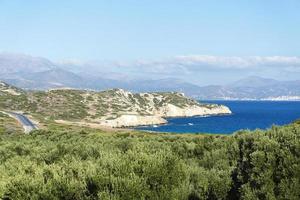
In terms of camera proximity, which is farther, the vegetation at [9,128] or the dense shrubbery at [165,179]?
the vegetation at [9,128]

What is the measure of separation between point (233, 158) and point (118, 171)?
11607 mm

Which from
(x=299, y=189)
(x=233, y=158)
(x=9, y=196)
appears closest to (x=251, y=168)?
(x=299, y=189)

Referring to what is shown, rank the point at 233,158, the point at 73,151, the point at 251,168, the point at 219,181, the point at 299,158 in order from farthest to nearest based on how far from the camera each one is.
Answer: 1. the point at 73,151
2. the point at 233,158
3. the point at 219,181
4. the point at 251,168
5. the point at 299,158

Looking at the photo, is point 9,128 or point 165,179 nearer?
point 165,179

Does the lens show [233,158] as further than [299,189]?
Yes

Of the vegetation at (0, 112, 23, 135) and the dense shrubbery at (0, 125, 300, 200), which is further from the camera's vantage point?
the vegetation at (0, 112, 23, 135)

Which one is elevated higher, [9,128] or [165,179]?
[165,179]

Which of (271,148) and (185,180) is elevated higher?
(271,148)

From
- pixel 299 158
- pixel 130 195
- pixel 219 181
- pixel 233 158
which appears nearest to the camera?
pixel 130 195

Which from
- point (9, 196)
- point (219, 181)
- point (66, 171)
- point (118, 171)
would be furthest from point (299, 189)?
point (9, 196)

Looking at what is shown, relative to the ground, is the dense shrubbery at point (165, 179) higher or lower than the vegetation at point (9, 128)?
higher

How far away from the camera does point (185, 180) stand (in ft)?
78.3

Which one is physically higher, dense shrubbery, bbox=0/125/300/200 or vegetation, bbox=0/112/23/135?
dense shrubbery, bbox=0/125/300/200

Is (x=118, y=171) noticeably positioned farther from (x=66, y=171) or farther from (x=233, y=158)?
(x=233, y=158)
